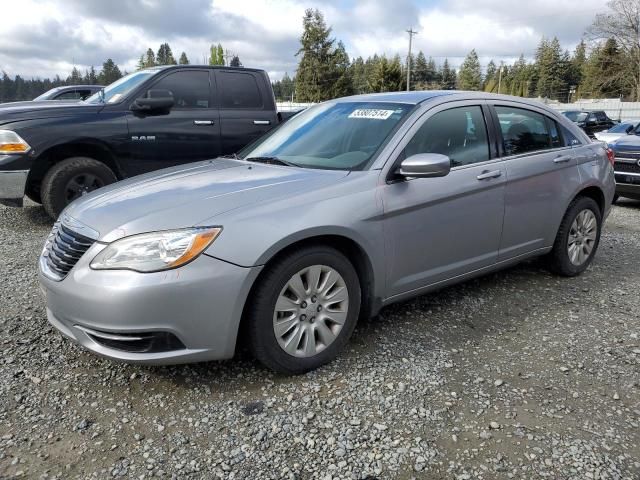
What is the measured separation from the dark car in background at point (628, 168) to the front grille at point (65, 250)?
801 centimetres

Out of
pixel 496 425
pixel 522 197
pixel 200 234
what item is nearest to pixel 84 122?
pixel 200 234

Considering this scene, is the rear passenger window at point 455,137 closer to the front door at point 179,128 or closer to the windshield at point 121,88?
the front door at point 179,128

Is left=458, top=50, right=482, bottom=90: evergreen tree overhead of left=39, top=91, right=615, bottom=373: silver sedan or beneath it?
overhead

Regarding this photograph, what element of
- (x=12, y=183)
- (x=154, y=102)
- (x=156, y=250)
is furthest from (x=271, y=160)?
(x=12, y=183)

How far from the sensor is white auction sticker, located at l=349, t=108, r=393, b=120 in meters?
3.62

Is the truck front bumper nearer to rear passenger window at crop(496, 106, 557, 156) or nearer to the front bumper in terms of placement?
the front bumper

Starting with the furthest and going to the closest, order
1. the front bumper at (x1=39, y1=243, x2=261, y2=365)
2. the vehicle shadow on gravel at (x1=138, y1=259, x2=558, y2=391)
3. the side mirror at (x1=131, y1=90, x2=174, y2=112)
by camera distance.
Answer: the side mirror at (x1=131, y1=90, x2=174, y2=112) < the vehicle shadow on gravel at (x1=138, y1=259, x2=558, y2=391) < the front bumper at (x1=39, y1=243, x2=261, y2=365)

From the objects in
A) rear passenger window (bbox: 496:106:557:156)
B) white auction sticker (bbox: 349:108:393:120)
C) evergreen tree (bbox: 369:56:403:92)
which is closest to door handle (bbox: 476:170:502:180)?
rear passenger window (bbox: 496:106:557:156)

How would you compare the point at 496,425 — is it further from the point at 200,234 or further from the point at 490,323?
the point at 200,234

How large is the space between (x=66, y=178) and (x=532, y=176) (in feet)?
15.6

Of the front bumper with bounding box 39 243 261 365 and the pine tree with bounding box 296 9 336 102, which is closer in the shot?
the front bumper with bounding box 39 243 261 365

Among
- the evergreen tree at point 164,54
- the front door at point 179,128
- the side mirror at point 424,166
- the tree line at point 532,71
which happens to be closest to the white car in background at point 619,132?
the front door at point 179,128

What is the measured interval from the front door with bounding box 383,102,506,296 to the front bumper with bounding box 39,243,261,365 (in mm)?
1037

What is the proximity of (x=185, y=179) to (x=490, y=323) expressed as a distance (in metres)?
2.28
